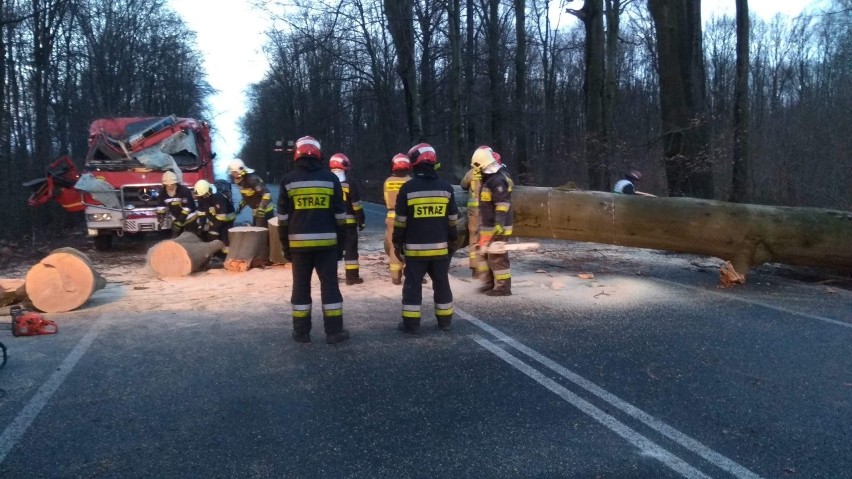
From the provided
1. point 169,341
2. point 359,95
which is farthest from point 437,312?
point 359,95

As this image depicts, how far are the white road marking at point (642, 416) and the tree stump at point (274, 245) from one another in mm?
5011

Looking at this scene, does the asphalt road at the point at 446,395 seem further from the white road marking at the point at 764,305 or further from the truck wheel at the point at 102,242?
the truck wheel at the point at 102,242

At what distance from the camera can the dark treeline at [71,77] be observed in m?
16.7

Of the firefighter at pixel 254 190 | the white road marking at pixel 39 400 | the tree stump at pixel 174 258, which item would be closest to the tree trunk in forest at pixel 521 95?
the firefighter at pixel 254 190

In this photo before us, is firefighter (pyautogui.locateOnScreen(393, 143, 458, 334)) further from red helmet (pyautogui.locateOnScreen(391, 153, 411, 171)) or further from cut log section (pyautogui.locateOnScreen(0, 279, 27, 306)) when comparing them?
cut log section (pyautogui.locateOnScreen(0, 279, 27, 306))

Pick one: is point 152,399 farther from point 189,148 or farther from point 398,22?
point 398,22

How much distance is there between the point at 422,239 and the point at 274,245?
4.54 metres

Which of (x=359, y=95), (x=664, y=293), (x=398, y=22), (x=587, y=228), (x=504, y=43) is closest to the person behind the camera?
(x=664, y=293)

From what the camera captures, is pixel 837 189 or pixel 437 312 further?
pixel 837 189

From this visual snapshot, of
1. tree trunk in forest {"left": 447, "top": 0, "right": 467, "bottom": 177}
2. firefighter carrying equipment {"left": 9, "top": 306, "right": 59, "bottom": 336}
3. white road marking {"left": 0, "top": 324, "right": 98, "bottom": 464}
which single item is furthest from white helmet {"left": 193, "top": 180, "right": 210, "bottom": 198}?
tree trunk in forest {"left": 447, "top": 0, "right": 467, "bottom": 177}

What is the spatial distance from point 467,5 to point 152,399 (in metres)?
23.0

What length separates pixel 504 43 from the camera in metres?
27.1

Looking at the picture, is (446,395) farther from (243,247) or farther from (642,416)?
(243,247)

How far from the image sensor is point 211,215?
10.9 metres
